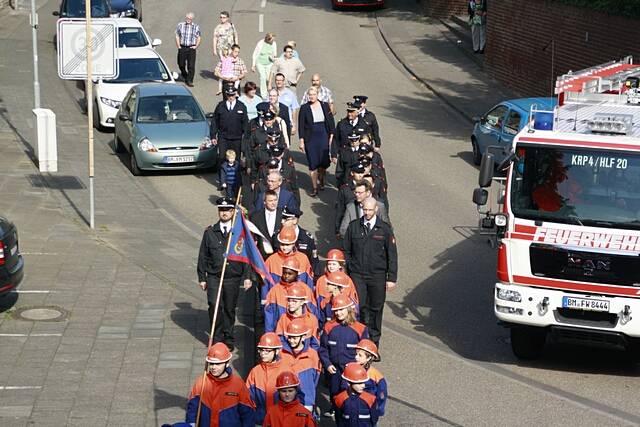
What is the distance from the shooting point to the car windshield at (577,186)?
47.8 ft

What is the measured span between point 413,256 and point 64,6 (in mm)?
20373

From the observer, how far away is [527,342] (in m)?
15.3

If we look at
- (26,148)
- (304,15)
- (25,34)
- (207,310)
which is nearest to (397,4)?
(304,15)

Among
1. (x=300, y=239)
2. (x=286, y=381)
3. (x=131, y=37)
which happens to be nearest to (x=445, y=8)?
(x=131, y=37)

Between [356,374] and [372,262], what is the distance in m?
4.21

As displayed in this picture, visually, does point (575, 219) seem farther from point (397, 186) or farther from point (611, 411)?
point (397, 186)

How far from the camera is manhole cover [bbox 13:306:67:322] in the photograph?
15.9m

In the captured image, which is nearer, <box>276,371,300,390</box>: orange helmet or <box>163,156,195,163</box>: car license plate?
<box>276,371,300,390</box>: orange helmet

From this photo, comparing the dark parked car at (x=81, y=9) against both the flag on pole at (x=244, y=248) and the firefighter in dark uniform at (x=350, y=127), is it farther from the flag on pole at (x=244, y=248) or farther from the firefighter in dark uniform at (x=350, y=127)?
the flag on pole at (x=244, y=248)

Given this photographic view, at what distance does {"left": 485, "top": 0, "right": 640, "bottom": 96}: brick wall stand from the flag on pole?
17422mm

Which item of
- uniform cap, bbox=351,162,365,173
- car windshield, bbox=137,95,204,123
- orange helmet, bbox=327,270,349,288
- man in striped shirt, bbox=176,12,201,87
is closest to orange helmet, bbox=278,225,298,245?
orange helmet, bbox=327,270,349,288

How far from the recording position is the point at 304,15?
147 ft

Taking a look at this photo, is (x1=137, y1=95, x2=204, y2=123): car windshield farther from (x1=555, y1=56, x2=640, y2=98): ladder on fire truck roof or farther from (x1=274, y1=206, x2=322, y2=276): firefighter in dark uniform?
(x1=274, y1=206, x2=322, y2=276): firefighter in dark uniform

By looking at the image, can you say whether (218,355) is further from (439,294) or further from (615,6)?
(615,6)
